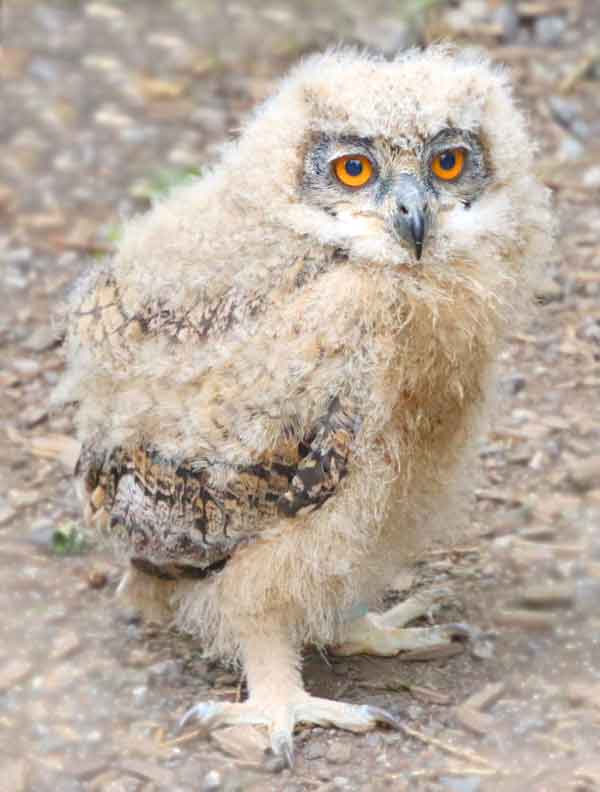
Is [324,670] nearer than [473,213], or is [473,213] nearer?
[473,213]

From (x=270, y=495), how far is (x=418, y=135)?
1.12 meters

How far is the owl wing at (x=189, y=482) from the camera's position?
399 cm

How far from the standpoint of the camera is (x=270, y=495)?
407 cm

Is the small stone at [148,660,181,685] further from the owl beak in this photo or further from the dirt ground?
the owl beak

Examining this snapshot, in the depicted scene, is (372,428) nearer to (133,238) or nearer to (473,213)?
(473,213)

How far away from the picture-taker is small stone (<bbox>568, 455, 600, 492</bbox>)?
5238 millimetres

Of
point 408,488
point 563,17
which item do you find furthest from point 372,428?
point 563,17

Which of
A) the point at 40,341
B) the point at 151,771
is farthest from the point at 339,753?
the point at 40,341

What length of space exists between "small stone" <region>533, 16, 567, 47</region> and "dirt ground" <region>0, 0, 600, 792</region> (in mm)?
15

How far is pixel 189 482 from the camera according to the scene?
163 inches

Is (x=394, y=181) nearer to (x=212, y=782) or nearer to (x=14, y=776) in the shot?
(x=212, y=782)

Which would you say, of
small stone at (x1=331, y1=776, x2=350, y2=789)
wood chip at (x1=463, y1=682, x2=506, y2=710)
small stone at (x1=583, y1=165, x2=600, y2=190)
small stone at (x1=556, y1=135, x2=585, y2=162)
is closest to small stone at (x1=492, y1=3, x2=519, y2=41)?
small stone at (x1=556, y1=135, x2=585, y2=162)

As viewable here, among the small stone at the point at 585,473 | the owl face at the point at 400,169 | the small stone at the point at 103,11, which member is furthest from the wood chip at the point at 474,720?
the small stone at the point at 103,11

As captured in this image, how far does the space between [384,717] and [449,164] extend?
5.52 feet
